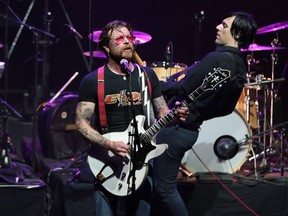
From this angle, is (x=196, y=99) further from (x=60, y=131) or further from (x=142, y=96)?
(x=60, y=131)

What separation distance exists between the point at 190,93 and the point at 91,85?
3.23ft

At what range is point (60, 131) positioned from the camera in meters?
7.63

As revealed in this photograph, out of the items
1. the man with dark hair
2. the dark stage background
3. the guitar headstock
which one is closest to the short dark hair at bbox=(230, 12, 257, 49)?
the man with dark hair

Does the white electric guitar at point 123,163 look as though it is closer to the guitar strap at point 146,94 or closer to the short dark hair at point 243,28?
the guitar strap at point 146,94

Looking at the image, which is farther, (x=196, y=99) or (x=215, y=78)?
(x=196, y=99)

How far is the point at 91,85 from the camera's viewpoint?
4141mm

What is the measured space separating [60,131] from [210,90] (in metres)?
3.60

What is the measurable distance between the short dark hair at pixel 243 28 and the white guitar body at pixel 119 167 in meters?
1.31

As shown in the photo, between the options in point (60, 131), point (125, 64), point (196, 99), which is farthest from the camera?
point (60, 131)

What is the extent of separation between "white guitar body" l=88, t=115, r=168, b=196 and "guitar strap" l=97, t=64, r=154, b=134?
0.49 ft

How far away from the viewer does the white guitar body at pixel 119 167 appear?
161 inches

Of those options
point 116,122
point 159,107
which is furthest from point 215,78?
point 116,122

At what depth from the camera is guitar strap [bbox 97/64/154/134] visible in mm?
4141

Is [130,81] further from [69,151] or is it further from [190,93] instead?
[69,151]
